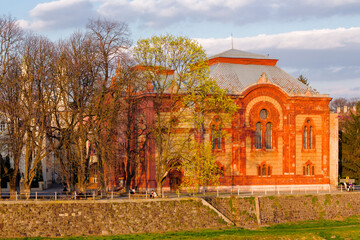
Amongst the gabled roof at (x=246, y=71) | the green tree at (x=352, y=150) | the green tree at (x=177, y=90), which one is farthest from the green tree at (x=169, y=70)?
the green tree at (x=352, y=150)

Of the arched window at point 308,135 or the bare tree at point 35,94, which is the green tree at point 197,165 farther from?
the arched window at point 308,135

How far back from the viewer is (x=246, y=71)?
6294cm

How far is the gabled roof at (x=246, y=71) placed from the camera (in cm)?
6095

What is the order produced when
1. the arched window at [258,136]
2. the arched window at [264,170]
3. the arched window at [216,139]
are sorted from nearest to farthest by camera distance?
the arched window at [216,139] → the arched window at [264,170] → the arched window at [258,136]

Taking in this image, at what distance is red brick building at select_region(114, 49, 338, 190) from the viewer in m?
58.3

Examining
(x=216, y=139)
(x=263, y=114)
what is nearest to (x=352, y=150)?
(x=263, y=114)

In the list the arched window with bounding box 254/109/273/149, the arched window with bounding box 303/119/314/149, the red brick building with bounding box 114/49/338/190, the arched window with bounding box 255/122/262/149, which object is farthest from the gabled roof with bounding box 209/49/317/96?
the arched window with bounding box 255/122/262/149

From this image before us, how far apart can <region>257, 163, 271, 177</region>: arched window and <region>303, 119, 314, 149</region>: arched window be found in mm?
5012

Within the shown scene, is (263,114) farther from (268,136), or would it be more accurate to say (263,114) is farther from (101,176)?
(101,176)

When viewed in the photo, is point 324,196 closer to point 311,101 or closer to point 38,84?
point 311,101

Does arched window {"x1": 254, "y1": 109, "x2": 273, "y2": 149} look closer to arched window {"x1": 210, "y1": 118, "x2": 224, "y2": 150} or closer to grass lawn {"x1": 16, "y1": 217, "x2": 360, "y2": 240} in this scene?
arched window {"x1": 210, "y1": 118, "x2": 224, "y2": 150}

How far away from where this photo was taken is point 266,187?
59000mm

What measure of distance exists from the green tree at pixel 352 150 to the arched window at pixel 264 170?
37.3ft

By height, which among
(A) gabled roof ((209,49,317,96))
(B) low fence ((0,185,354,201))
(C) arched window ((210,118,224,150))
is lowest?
(B) low fence ((0,185,354,201))
